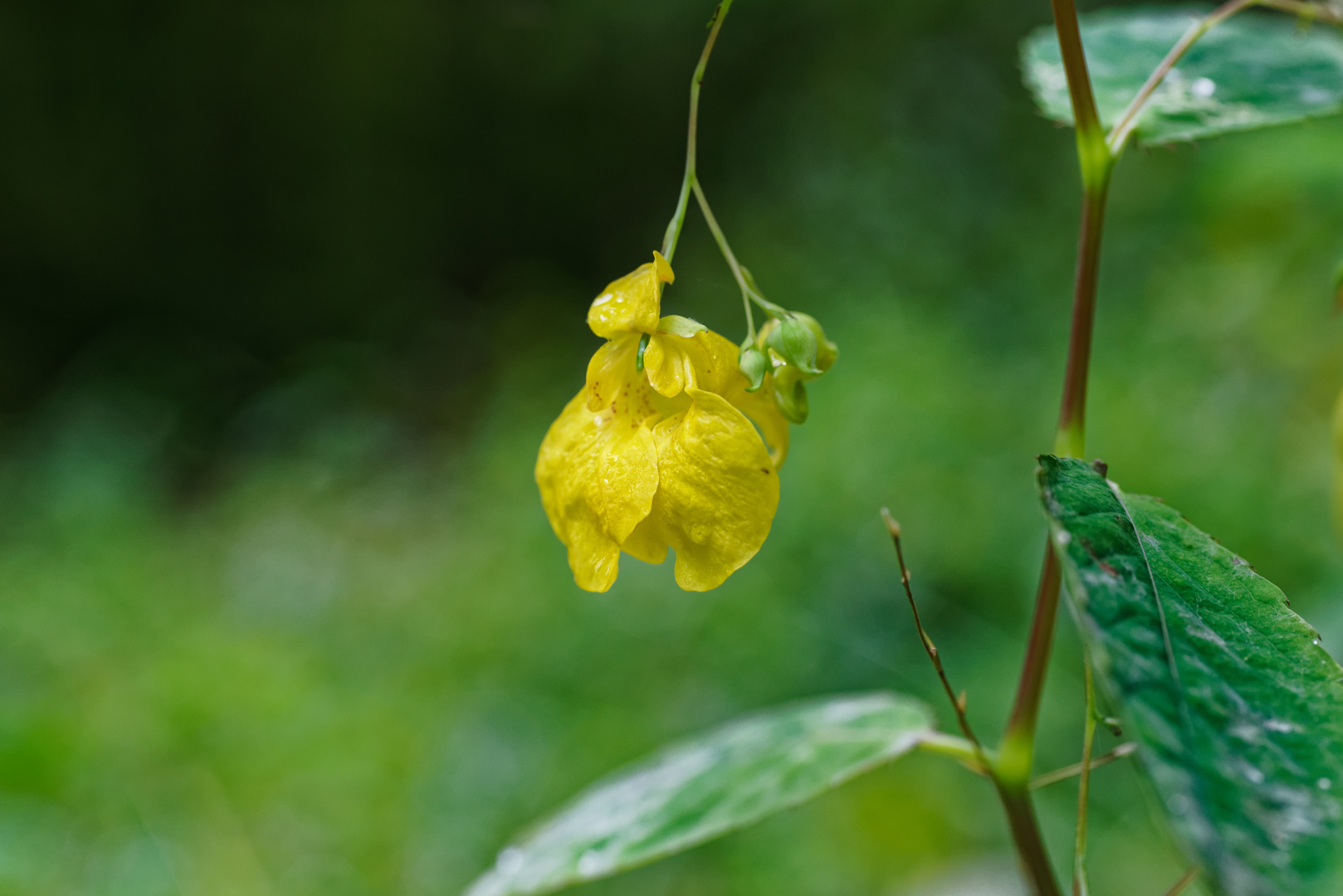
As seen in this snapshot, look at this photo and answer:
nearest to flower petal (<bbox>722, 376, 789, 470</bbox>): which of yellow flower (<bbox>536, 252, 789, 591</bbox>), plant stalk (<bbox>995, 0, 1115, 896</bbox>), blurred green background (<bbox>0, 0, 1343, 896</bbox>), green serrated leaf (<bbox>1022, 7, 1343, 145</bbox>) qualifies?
yellow flower (<bbox>536, 252, 789, 591</bbox>)

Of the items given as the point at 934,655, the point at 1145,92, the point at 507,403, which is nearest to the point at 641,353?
the point at 934,655

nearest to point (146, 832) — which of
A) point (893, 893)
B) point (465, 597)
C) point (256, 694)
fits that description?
point (256, 694)

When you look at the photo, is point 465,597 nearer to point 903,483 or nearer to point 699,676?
point 699,676

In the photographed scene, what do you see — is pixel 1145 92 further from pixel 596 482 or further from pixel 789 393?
pixel 596 482

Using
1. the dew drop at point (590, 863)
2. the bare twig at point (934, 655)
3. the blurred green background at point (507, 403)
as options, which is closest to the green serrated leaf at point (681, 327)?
the bare twig at point (934, 655)

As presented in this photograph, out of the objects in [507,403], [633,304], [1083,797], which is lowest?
[1083,797]

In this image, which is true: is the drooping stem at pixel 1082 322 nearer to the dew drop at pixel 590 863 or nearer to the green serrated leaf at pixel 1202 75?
the green serrated leaf at pixel 1202 75

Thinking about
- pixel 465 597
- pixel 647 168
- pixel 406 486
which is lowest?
pixel 465 597
